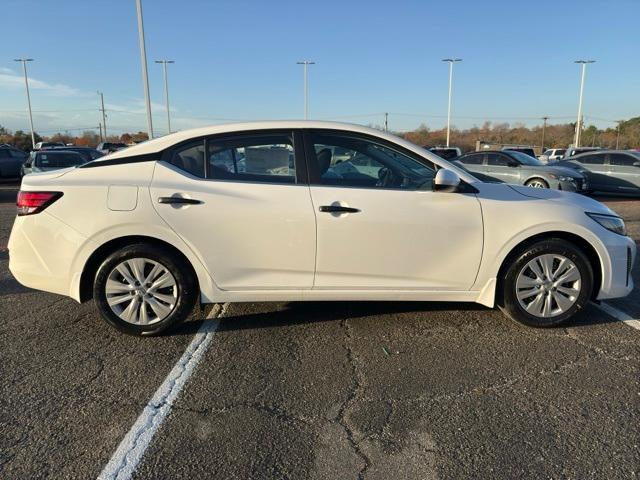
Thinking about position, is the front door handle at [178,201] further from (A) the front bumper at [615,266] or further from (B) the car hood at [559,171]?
(B) the car hood at [559,171]

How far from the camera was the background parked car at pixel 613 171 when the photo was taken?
13.5 meters

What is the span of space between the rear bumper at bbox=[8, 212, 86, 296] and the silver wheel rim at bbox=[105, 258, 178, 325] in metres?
0.34

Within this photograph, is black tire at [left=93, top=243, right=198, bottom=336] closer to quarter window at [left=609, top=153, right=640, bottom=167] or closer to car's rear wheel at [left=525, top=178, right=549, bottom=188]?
car's rear wheel at [left=525, top=178, right=549, bottom=188]

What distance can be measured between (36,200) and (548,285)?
399 cm

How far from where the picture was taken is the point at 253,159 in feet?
12.1

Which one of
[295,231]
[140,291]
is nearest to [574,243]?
[295,231]

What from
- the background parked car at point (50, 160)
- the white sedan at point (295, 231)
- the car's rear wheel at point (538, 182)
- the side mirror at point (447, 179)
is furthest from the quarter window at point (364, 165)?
the background parked car at point (50, 160)

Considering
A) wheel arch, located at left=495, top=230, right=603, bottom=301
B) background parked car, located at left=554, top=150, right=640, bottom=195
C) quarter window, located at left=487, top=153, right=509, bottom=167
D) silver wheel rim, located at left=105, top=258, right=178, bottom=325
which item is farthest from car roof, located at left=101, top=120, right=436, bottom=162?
background parked car, located at left=554, top=150, right=640, bottom=195

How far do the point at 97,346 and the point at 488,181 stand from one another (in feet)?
10.9

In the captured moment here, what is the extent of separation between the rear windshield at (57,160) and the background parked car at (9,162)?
4.32m

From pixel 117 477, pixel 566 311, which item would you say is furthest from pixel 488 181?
pixel 117 477

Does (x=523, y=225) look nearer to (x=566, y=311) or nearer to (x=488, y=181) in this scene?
(x=488, y=181)

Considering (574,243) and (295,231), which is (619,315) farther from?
(295,231)

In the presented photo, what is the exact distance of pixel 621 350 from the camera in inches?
138
